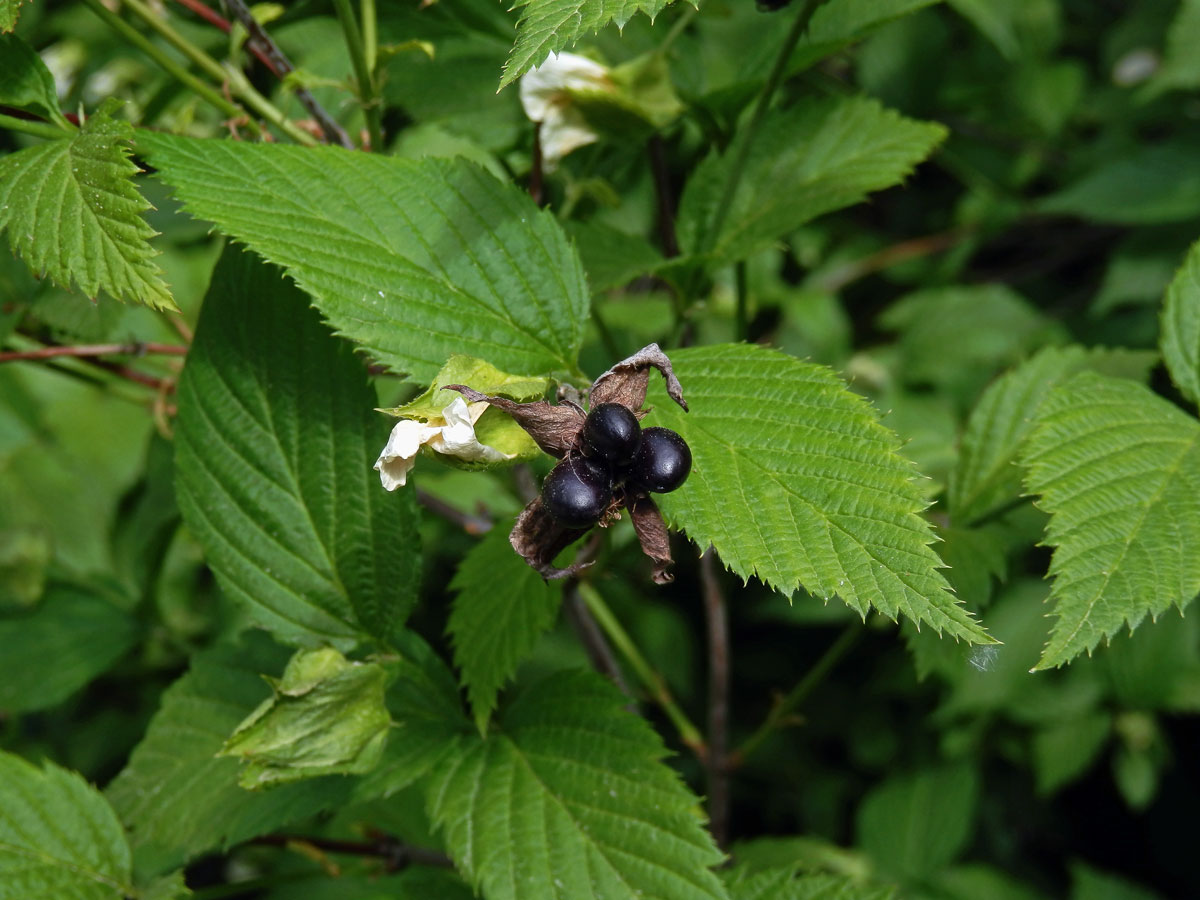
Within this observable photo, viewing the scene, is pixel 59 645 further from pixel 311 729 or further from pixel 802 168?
pixel 802 168

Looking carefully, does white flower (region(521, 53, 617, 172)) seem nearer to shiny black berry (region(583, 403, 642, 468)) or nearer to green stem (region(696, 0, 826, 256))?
green stem (region(696, 0, 826, 256))

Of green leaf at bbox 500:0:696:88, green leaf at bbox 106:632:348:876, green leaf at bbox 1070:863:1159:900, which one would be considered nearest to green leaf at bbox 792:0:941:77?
green leaf at bbox 500:0:696:88

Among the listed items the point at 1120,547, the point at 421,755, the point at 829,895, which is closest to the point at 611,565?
the point at 421,755

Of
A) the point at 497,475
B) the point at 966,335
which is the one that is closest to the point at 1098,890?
the point at 966,335

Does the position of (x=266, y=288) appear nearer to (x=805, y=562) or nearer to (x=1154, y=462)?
(x=805, y=562)

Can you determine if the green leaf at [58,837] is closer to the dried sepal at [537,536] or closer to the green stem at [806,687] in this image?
the dried sepal at [537,536]

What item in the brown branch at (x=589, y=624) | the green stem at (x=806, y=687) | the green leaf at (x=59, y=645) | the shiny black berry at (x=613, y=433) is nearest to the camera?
Answer: the shiny black berry at (x=613, y=433)

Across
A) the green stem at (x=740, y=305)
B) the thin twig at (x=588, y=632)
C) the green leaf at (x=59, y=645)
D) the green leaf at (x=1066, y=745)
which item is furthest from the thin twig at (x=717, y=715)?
the green leaf at (x=1066, y=745)
